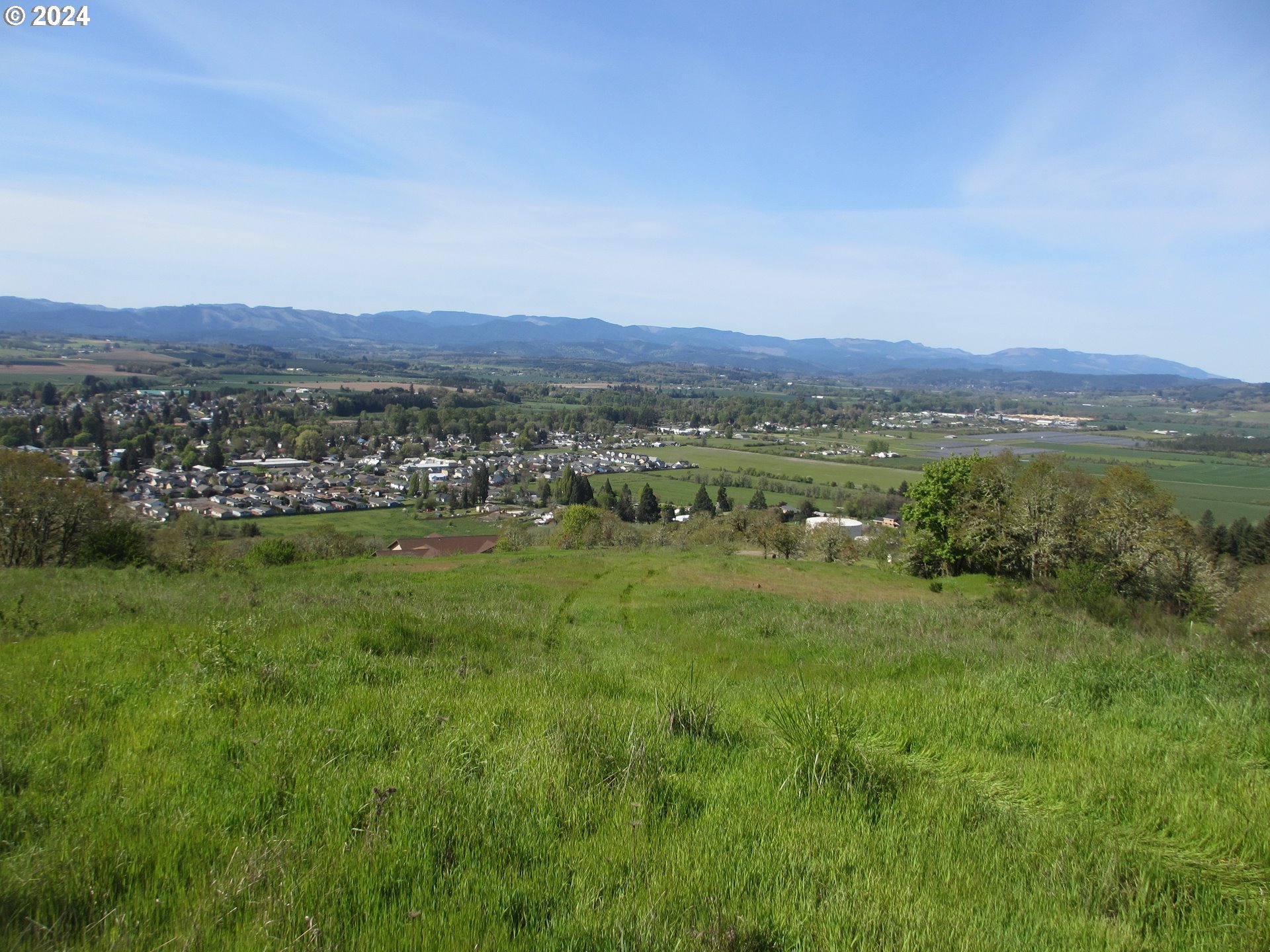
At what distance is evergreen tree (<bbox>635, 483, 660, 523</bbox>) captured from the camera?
2584 inches

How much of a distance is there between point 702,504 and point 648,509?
18.8ft

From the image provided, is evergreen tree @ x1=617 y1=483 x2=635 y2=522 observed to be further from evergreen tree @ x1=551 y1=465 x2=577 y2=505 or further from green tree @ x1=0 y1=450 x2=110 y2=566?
green tree @ x1=0 y1=450 x2=110 y2=566

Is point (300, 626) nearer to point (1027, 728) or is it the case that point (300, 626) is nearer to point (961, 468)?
point (1027, 728)

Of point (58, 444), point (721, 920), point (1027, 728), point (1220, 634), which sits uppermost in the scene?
point (721, 920)

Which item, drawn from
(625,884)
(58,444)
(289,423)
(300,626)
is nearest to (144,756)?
(625,884)

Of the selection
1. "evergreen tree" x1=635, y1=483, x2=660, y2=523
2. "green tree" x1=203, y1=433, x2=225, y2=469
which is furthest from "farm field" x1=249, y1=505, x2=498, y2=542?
"green tree" x1=203, y1=433, x2=225, y2=469

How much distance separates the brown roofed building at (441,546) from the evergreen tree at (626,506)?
1994cm

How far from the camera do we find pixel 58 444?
263 feet

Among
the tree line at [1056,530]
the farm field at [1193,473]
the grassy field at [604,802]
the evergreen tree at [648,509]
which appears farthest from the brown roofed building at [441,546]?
the farm field at [1193,473]

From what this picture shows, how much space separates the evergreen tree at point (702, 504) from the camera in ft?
207

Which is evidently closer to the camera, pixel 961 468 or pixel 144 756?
pixel 144 756

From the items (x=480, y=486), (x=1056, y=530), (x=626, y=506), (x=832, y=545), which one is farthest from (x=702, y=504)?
(x=1056, y=530)

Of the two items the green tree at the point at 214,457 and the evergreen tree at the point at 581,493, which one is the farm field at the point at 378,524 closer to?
the evergreen tree at the point at 581,493

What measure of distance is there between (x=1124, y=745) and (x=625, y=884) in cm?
456
